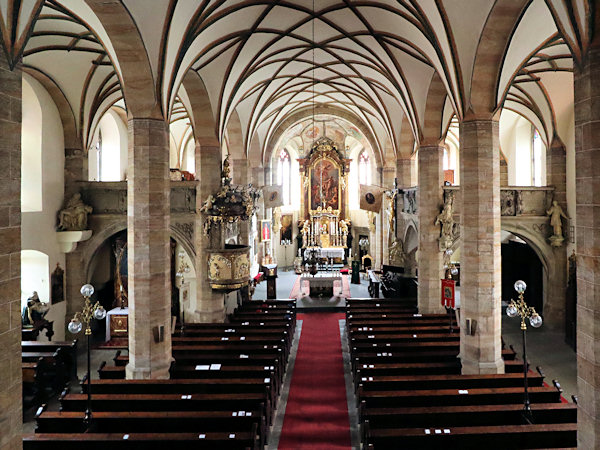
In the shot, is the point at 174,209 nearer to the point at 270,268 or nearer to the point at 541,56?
the point at 270,268

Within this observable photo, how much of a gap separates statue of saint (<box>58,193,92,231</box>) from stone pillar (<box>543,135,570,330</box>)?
19114 mm

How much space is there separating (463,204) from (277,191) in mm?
15730

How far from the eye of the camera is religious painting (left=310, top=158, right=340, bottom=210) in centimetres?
3488

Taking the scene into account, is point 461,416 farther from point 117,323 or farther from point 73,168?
point 73,168

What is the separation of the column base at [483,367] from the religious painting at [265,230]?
18.7 metres

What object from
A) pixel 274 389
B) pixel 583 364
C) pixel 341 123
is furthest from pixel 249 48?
pixel 341 123

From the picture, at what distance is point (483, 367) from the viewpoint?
34.3 feet

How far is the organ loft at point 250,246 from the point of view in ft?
22.0

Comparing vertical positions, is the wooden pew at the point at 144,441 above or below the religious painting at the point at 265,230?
below

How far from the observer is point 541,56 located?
13.6 metres

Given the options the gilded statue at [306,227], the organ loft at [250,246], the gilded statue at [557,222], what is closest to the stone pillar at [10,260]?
the organ loft at [250,246]

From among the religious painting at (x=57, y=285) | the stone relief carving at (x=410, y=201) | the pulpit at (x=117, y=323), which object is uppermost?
the stone relief carving at (x=410, y=201)

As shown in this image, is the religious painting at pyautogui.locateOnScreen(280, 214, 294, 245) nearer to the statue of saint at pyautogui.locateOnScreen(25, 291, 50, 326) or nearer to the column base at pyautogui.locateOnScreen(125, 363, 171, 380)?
the statue of saint at pyautogui.locateOnScreen(25, 291, 50, 326)

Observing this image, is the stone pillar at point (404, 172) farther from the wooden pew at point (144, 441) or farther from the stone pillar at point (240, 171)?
the wooden pew at point (144, 441)
